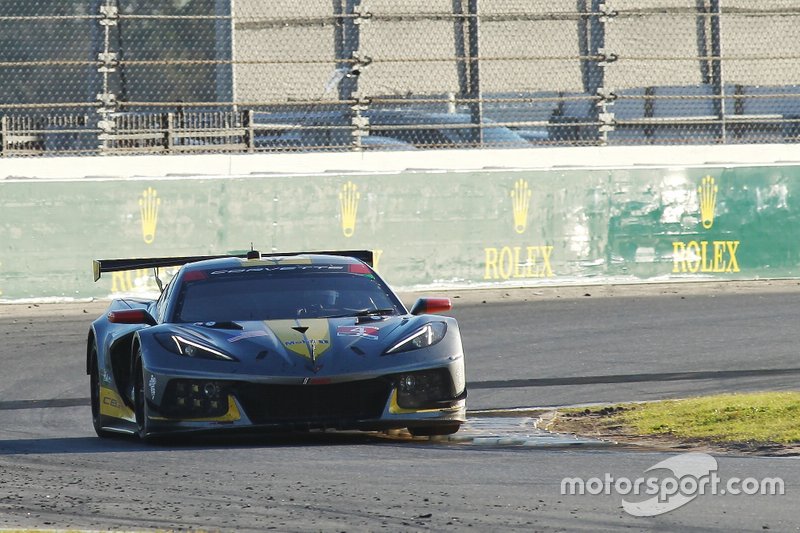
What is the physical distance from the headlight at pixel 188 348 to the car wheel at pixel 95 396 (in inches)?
45.2

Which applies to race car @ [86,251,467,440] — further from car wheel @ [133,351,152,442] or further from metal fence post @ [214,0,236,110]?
metal fence post @ [214,0,236,110]

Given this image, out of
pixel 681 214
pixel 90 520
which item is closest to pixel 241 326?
pixel 90 520

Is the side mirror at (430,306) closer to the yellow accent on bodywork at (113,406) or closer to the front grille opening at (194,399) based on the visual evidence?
the front grille opening at (194,399)

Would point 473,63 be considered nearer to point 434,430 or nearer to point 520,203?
point 520,203

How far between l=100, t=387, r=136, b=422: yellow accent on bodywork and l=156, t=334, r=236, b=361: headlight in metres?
0.72

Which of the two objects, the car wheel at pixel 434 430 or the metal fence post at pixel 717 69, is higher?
the metal fence post at pixel 717 69

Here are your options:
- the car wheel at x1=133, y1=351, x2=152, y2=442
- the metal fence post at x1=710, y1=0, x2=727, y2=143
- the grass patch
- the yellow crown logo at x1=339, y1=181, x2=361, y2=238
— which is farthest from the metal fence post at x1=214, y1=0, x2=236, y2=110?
the car wheel at x1=133, y1=351, x2=152, y2=442

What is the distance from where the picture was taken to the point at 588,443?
866 centimetres

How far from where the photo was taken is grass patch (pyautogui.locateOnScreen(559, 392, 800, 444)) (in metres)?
8.70

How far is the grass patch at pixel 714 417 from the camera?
870cm

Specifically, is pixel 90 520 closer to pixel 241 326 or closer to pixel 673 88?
pixel 241 326

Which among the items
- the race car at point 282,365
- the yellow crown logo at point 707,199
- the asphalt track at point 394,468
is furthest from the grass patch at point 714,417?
the yellow crown logo at point 707,199

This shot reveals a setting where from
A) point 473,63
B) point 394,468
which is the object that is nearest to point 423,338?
point 394,468

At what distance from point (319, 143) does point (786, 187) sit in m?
6.26
